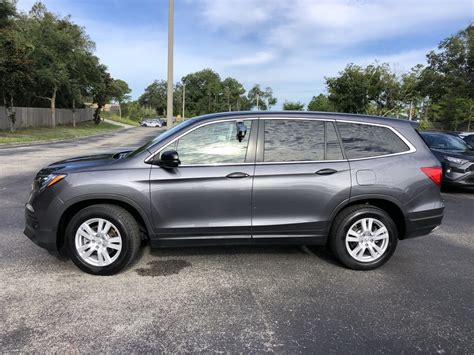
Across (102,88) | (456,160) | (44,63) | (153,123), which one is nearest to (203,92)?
→ (153,123)

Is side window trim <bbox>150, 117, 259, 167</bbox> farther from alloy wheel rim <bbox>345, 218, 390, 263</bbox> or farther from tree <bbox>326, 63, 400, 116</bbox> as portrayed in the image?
tree <bbox>326, 63, 400, 116</bbox>

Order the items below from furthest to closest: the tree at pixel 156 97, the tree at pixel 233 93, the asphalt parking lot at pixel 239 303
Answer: the tree at pixel 156 97 → the tree at pixel 233 93 → the asphalt parking lot at pixel 239 303

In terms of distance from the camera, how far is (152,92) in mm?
111062

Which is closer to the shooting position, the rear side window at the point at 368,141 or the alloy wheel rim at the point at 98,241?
the alloy wheel rim at the point at 98,241

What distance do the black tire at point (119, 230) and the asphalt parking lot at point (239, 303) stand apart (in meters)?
0.13

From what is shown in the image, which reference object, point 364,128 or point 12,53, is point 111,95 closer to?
point 12,53

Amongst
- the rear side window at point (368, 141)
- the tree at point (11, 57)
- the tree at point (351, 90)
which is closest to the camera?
the rear side window at point (368, 141)

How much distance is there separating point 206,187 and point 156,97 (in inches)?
4262

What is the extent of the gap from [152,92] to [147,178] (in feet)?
368

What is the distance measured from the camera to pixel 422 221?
442 cm

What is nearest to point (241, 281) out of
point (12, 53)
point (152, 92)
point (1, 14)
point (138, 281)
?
point (138, 281)

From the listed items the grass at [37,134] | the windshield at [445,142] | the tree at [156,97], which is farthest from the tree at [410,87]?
the tree at [156,97]

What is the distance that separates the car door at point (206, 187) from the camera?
13.3 feet

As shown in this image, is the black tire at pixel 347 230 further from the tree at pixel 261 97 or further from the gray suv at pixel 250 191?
the tree at pixel 261 97
